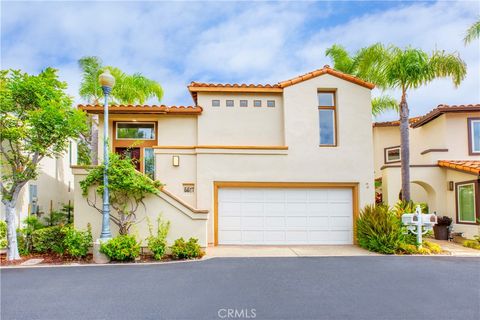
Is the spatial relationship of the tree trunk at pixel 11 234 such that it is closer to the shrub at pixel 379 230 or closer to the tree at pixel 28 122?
the tree at pixel 28 122

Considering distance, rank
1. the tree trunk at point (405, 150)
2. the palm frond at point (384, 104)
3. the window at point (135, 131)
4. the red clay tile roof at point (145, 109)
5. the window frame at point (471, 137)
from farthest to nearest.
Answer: the palm frond at point (384, 104) < the window frame at point (471, 137) < the window at point (135, 131) < the tree trunk at point (405, 150) < the red clay tile roof at point (145, 109)

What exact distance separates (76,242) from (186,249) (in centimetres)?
318

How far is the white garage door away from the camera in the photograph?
37.3ft

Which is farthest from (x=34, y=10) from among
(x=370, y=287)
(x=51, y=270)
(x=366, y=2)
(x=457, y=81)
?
(x=457, y=81)

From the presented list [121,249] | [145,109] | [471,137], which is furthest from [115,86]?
[471,137]

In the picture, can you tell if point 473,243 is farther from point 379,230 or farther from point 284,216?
point 284,216

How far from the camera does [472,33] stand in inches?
488

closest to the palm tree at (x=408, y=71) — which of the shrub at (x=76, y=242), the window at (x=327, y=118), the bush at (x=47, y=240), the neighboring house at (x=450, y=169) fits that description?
the neighboring house at (x=450, y=169)

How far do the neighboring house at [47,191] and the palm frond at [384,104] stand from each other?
14673mm

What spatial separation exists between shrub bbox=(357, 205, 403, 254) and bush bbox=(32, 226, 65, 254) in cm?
987

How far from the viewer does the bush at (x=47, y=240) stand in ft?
31.2

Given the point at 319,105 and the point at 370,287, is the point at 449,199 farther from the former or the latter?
the point at 370,287

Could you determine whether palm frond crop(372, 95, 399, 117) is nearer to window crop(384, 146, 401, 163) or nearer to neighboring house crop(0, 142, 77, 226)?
window crop(384, 146, 401, 163)

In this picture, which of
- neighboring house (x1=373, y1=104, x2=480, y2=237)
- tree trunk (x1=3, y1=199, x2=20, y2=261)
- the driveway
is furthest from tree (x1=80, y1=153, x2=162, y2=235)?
neighboring house (x1=373, y1=104, x2=480, y2=237)
